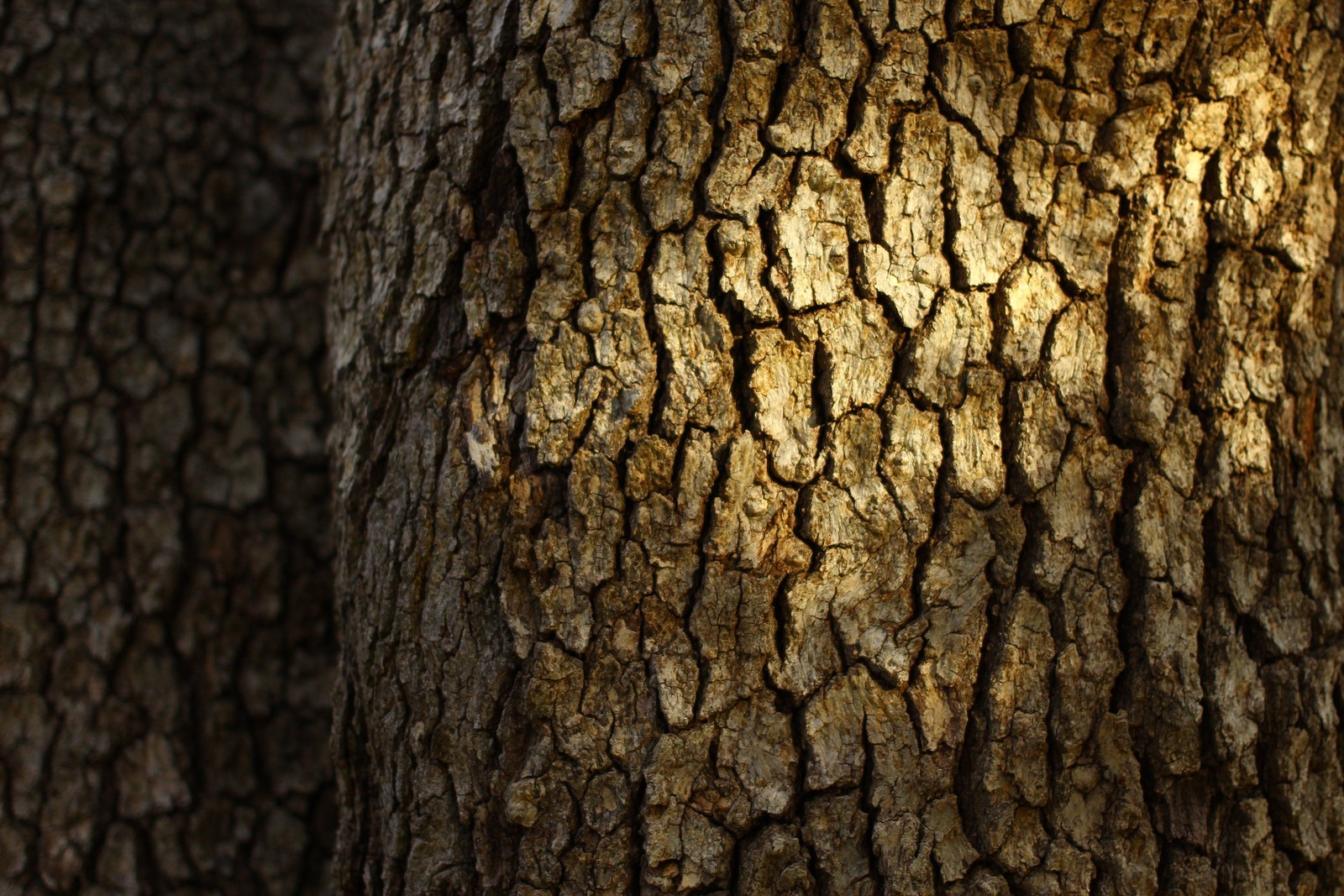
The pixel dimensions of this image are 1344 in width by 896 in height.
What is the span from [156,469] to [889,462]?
1.86 metres

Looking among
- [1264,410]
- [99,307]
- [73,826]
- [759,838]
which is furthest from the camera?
[99,307]

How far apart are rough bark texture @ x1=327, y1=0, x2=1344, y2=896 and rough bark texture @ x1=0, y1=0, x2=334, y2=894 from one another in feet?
3.30

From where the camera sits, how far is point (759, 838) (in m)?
1.52

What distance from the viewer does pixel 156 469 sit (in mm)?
2412

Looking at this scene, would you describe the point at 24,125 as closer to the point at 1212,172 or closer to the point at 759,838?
the point at 759,838

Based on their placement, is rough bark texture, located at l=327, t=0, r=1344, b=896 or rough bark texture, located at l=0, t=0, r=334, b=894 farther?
rough bark texture, located at l=0, t=0, r=334, b=894

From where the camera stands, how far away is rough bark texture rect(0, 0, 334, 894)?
2.29 meters

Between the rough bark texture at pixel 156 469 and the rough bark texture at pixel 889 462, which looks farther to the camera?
the rough bark texture at pixel 156 469

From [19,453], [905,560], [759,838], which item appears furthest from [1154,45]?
[19,453]

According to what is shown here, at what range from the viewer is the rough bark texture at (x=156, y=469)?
2.29 metres

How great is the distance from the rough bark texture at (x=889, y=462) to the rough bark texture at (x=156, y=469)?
3.30 ft

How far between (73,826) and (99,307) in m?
1.25

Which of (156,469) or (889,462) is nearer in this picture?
(889,462)

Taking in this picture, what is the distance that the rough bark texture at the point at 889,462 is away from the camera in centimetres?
152
